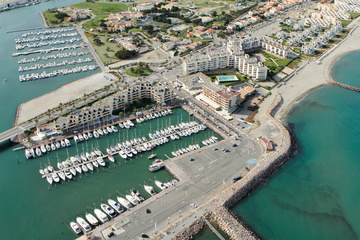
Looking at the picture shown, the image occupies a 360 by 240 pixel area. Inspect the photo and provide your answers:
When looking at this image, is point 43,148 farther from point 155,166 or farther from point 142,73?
point 142,73

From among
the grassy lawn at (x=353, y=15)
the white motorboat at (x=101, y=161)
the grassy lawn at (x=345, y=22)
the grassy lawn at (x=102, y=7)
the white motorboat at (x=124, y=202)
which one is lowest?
the grassy lawn at (x=353, y=15)

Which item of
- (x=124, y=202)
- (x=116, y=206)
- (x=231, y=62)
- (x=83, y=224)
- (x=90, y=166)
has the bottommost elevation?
(x=231, y=62)

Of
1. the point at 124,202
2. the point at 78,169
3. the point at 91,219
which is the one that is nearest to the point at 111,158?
the point at 78,169

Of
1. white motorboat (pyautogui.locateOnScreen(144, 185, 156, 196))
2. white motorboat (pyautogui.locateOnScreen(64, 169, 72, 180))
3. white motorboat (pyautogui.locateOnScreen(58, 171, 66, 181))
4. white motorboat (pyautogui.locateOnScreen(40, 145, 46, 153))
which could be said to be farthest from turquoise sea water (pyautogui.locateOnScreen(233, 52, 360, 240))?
white motorboat (pyautogui.locateOnScreen(40, 145, 46, 153))

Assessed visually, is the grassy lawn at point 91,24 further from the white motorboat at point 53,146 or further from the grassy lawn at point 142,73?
the white motorboat at point 53,146

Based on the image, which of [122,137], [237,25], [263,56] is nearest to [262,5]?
[237,25]

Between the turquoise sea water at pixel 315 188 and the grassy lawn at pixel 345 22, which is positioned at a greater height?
the turquoise sea water at pixel 315 188

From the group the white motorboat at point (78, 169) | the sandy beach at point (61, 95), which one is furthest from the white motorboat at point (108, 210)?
the sandy beach at point (61, 95)
